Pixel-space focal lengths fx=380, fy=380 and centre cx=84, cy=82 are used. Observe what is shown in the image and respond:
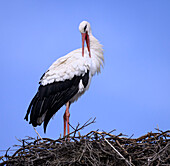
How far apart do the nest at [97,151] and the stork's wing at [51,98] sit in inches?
54.9

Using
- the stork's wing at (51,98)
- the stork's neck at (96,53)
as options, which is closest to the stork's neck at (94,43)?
the stork's neck at (96,53)

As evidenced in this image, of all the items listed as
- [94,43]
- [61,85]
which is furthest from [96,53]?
[61,85]

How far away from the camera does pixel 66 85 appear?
6.18 m

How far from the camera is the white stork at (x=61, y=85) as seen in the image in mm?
6082

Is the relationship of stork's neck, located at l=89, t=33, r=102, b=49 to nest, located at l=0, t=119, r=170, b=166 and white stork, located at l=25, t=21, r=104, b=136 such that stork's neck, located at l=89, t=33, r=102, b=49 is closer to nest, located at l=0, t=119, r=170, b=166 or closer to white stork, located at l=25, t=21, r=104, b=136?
white stork, located at l=25, t=21, r=104, b=136

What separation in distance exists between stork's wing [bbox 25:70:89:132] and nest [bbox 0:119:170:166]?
1395mm

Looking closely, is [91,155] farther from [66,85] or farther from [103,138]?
[66,85]

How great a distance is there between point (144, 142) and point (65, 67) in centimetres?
222

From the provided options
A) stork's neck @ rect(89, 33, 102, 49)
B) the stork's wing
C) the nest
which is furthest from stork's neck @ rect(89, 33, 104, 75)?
the nest

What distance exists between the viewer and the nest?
4.18m

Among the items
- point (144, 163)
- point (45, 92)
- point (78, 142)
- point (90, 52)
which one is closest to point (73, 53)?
point (90, 52)

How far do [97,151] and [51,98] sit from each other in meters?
Answer: 2.07

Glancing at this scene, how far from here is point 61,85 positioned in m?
6.19

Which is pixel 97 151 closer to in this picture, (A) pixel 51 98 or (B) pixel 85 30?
(A) pixel 51 98
